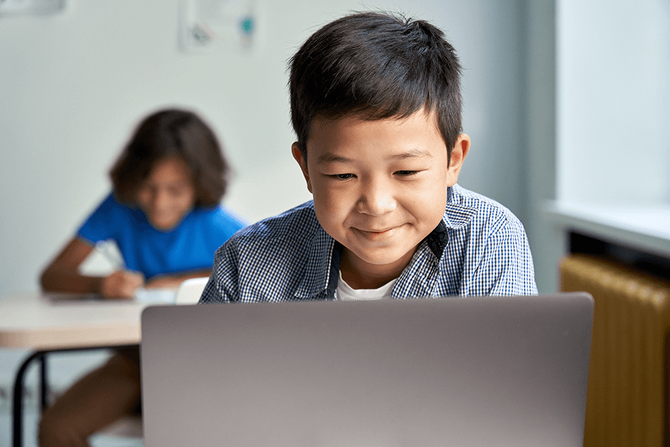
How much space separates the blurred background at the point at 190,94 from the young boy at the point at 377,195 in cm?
189

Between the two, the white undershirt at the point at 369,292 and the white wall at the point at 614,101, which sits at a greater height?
the white wall at the point at 614,101

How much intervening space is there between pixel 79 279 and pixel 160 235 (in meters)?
0.29

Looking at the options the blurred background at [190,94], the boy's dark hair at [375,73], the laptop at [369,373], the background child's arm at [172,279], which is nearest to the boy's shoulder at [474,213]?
the boy's dark hair at [375,73]

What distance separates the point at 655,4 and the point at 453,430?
212 cm

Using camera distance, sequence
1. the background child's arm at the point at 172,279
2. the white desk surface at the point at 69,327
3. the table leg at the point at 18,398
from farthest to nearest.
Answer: the background child's arm at the point at 172,279
the table leg at the point at 18,398
the white desk surface at the point at 69,327

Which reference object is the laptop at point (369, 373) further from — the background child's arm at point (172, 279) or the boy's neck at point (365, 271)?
the background child's arm at point (172, 279)

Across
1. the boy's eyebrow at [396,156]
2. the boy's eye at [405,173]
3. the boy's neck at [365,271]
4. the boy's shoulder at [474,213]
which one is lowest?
the boy's neck at [365,271]

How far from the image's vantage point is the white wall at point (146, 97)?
2764 mm

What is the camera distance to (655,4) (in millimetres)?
2113

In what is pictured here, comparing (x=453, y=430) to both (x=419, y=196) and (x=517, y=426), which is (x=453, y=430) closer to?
(x=517, y=426)

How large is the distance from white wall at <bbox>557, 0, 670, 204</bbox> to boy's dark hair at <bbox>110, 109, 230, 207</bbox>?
1.32 m

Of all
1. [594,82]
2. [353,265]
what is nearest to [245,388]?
[353,265]

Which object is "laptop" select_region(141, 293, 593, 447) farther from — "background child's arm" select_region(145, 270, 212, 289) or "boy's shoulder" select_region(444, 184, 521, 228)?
"background child's arm" select_region(145, 270, 212, 289)

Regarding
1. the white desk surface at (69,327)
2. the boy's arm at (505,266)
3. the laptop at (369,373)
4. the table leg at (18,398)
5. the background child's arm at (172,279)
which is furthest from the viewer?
the background child's arm at (172,279)
